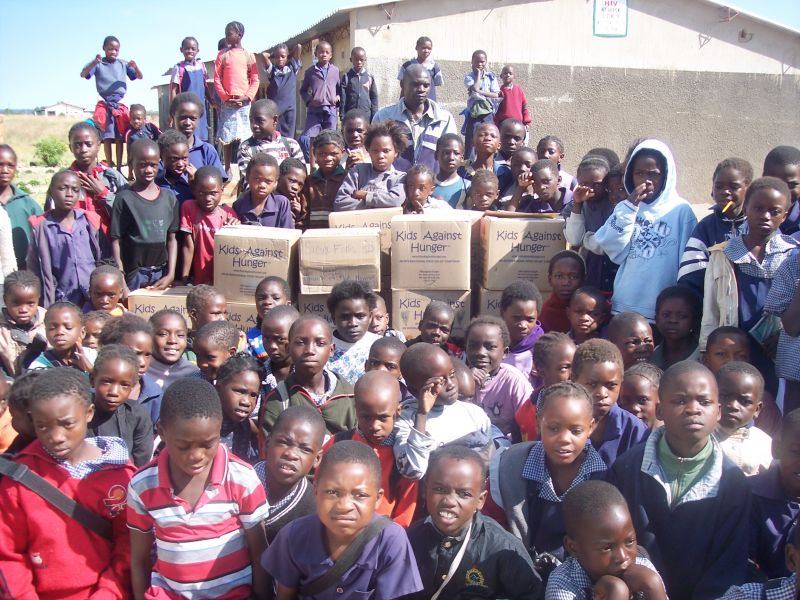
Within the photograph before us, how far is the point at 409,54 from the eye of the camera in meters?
9.98

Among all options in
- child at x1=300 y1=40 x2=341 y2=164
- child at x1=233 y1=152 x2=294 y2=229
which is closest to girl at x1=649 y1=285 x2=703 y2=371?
child at x1=233 y1=152 x2=294 y2=229

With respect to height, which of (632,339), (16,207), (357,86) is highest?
(357,86)

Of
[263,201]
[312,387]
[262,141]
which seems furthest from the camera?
[262,141]

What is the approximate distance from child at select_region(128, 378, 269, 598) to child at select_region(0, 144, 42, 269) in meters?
3.22

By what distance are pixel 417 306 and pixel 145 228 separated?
6.29 ft

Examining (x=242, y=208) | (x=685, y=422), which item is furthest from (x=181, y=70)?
(x=685, y=422)

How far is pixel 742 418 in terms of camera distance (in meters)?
3.09

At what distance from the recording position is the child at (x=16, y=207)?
5094mm

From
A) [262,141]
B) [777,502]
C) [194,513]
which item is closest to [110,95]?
[262,141]

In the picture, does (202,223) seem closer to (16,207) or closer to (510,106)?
(16,207)

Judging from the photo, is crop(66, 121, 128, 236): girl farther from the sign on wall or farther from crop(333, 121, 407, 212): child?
the sign on wall

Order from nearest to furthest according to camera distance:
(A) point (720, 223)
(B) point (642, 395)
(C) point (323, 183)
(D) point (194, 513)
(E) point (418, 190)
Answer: (D) point (194, 513) < (B) point (642, 395) < (A) point (720, 223) < (E) point (418, 190) < (C) point (323, 183)

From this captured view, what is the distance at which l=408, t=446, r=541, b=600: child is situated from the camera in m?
2.56

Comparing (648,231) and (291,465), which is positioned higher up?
(648,231)
